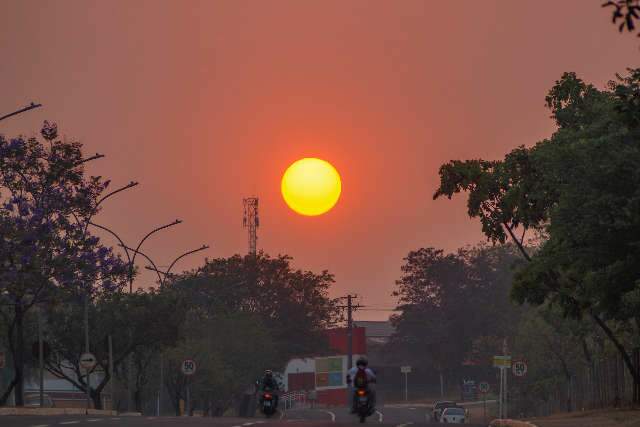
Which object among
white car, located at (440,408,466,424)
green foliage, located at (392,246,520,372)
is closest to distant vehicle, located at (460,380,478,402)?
green foliage, located at (392,246,520,372)

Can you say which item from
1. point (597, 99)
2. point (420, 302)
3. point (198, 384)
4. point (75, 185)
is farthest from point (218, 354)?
point (597, 99)

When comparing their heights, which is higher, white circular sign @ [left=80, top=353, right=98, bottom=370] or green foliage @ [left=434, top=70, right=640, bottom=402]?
green foliage @ [left=434, top=70, right=640, bottom=402]

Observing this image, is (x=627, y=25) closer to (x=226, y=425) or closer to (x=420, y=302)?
(x=226, y=425)

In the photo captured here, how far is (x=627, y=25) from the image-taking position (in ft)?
45.2

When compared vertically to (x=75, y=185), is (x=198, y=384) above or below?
below

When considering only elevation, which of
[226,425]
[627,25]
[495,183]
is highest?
[495,183]

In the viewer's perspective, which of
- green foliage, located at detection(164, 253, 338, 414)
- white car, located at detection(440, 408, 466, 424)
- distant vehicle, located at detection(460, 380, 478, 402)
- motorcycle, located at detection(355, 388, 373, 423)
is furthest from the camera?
distant vehicle, located at detection(460, 380, 478, 402)

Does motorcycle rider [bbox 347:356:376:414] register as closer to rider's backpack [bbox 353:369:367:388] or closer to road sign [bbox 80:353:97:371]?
rider's backpack [bbox 353:369:367:388]

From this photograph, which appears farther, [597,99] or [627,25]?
[597,99]

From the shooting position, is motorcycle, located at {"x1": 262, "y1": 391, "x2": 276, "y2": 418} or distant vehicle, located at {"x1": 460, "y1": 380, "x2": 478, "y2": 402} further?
distant vehicle, located at {"x1": 460, "y1": 380, "x2": 478, "y2": 402}

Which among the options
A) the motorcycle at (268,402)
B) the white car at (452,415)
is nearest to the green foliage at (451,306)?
the white car at (452,415)

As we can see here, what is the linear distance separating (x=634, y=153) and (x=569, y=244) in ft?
14.3

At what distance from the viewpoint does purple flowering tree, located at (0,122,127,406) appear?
2264 inches

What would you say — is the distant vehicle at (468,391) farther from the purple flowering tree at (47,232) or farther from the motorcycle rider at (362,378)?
the motorcycle rider at (362,378)
